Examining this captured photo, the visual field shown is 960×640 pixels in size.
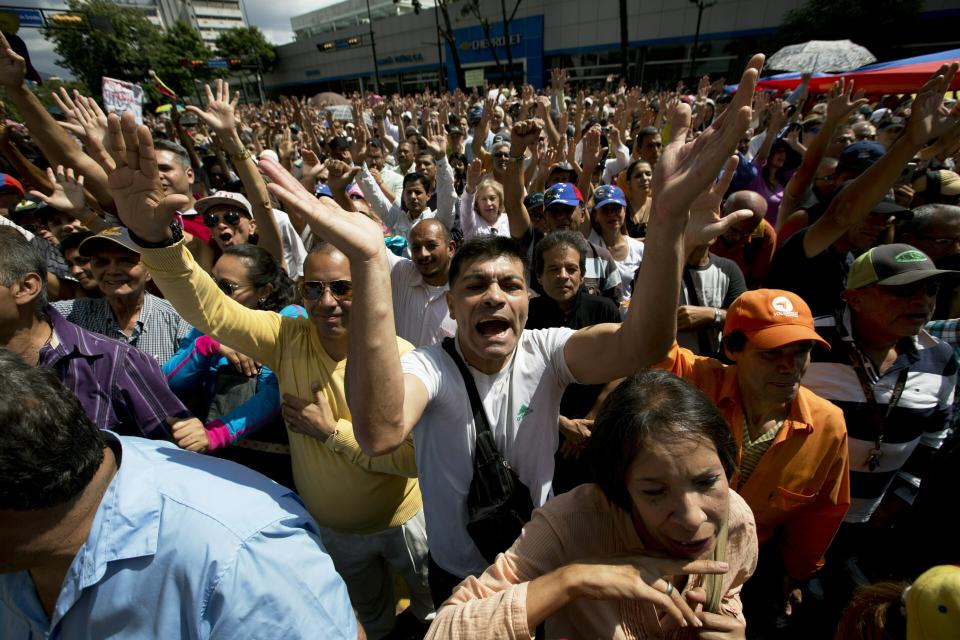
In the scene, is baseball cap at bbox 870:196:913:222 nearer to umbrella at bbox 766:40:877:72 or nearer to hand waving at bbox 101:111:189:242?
hand waving at bbox 101:111:189:242

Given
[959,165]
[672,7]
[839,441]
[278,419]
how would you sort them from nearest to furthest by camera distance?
[839,441] < [278,419] < [959,165] < [672,7]

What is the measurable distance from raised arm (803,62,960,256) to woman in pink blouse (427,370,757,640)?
2.28 meters

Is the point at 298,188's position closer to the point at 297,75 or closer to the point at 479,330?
the point at 479,330

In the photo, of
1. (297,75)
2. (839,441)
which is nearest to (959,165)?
(839,441)

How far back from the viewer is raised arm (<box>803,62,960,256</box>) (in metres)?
2.77

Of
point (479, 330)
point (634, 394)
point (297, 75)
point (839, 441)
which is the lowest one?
point (839, 441)

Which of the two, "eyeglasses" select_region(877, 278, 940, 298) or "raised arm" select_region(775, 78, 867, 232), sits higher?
"raised arm" select_region(775, 78, 867, 232)

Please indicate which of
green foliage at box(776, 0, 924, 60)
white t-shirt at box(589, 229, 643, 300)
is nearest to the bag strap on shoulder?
white t-shirt at box(589, 229, 643, 300)

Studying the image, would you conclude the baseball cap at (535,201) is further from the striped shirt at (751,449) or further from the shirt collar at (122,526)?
the shirt collar at (122,526)

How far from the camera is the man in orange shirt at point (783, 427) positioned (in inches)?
70.9

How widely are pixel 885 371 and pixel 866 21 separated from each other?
30.6 meters

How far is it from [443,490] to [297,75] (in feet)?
239

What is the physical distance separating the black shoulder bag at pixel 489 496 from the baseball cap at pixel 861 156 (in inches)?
164

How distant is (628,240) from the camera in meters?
3.91
